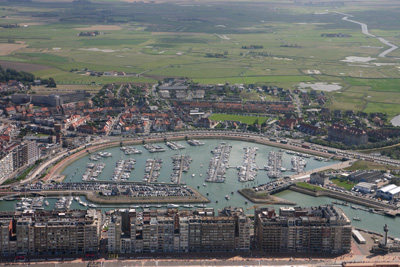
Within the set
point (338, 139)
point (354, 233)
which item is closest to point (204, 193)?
point (354, 233)

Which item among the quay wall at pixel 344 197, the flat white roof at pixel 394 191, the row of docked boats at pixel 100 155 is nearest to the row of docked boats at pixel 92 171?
the row of docked boats at pixel 100 155

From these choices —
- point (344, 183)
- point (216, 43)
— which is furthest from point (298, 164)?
point (216, 43)

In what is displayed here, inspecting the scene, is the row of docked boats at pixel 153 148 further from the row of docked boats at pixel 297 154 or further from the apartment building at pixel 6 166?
the apartment building at pixel 6 166

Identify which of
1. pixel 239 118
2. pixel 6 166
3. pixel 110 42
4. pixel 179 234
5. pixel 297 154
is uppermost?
pixel 179 234

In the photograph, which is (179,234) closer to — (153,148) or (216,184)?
(216,184)

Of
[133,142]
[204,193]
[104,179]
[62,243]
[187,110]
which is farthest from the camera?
[187,110]

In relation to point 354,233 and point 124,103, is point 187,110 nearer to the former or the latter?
point 124,103
